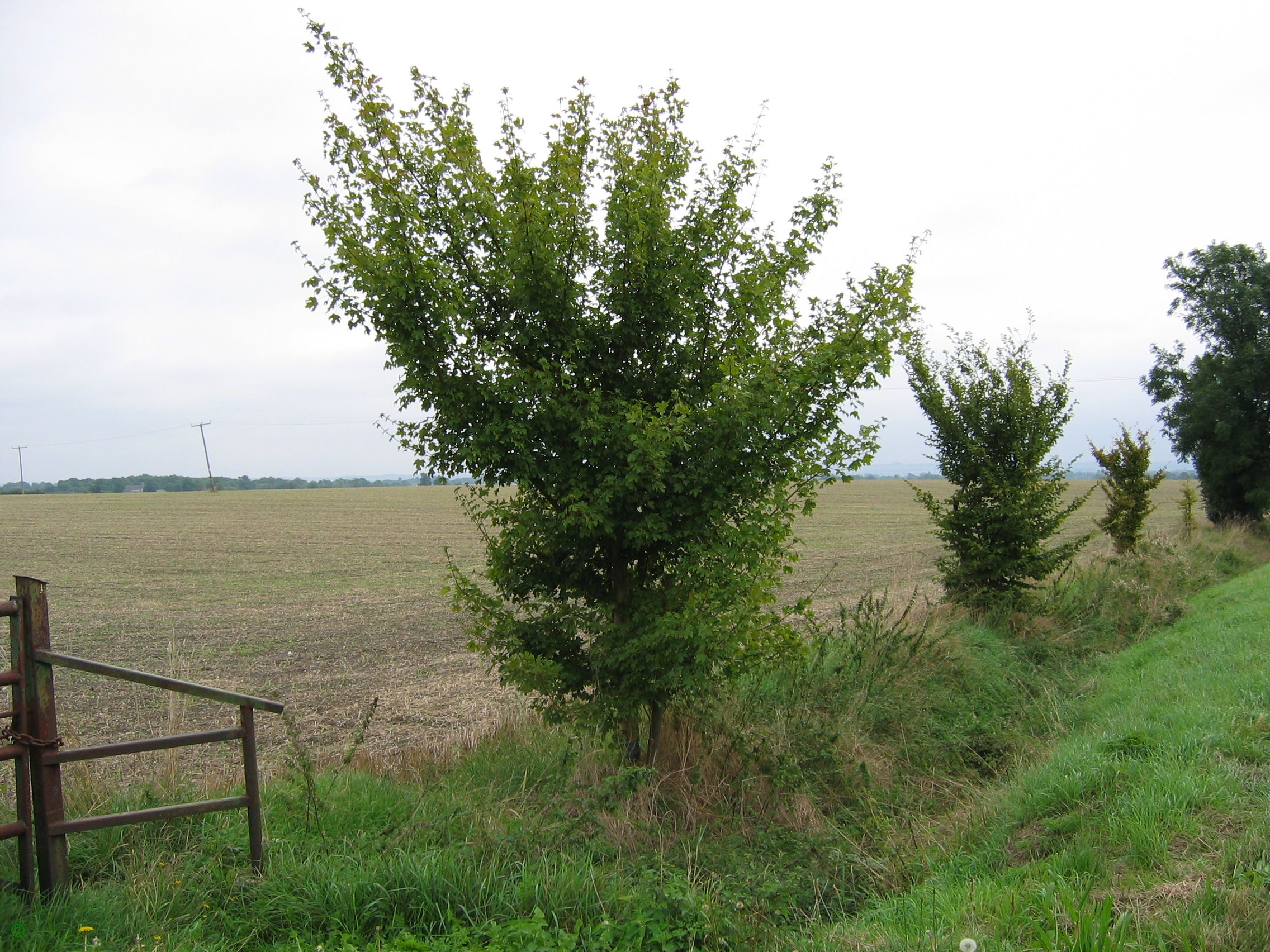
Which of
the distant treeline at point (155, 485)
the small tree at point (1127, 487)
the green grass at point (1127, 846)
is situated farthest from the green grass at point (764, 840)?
the distant treeline at point (155, 485)

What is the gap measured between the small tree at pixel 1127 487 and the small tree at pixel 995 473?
22.3ft

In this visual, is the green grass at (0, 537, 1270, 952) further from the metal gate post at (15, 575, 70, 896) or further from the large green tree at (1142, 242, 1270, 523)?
the large green tree at (1142, 242, 1270, 523)

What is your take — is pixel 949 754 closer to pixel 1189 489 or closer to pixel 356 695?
pixel 356 695

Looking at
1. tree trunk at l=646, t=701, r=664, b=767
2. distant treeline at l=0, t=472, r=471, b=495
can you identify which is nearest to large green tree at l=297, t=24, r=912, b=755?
tree trunk at l=646, t=701, r=664, b=767

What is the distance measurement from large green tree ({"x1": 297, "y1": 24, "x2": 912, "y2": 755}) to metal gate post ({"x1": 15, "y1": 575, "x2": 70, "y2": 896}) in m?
2.59

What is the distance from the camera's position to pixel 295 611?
1967 centimetres

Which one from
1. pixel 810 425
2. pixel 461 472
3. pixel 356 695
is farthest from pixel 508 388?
pixel 356 695

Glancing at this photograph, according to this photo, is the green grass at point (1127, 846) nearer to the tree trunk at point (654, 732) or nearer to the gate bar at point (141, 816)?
the tree trunk at point (654, 732)

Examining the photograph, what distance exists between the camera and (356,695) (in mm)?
11266

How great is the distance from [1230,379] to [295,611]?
31.3m

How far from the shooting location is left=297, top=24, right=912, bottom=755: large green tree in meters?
5.92

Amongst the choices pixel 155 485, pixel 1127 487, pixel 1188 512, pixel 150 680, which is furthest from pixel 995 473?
pixel 155 485

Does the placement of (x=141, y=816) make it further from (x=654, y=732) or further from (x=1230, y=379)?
(x=1230, y=379)

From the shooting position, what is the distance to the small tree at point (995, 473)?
14.2 metres
